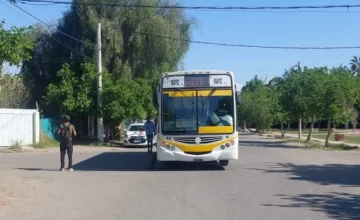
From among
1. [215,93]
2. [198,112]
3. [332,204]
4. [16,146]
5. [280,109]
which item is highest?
[280,109]

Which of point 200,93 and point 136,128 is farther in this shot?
point 136,128

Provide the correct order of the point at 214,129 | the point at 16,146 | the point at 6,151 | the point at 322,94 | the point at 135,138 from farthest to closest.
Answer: the point at 322,94 → the point at 135,138 → the point at 16,146 → the point at 6,151 → the point at 214,129

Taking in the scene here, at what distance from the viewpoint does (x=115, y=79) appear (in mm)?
39000

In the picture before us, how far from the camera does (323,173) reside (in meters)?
17.9

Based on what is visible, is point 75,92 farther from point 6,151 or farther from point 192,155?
point 192,155

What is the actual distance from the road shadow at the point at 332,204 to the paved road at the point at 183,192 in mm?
18

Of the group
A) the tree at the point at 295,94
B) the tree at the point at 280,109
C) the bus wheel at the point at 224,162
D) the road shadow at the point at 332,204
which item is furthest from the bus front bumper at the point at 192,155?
the tree at the point at 280,109

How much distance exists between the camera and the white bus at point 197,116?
1767 centimetres

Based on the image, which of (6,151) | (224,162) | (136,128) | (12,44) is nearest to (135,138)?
(136,128)

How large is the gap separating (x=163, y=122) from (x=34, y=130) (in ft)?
52.6

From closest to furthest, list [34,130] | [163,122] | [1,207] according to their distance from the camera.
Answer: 1. [1,207]
2. [163,122]
3. [34,130]

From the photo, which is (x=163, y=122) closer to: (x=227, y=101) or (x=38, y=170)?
(x=227, y=101)

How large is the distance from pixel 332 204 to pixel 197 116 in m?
7.18

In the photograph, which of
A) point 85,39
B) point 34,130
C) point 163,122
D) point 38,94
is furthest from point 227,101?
point 38,94
